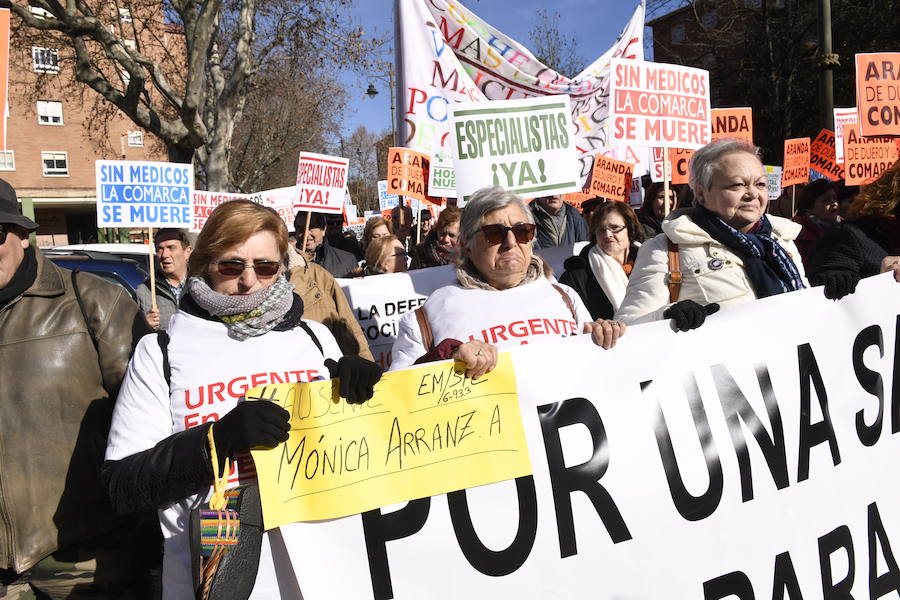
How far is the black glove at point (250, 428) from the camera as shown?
1.73m

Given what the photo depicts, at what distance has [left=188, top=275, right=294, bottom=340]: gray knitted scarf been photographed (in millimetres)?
2072

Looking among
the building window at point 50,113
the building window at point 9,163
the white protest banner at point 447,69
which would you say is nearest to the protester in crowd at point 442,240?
the white protest banner at point 447,69

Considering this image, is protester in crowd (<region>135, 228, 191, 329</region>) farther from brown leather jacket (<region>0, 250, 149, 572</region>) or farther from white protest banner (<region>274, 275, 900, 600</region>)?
white protest banner (<region>274, 275, 900, 600</region>)

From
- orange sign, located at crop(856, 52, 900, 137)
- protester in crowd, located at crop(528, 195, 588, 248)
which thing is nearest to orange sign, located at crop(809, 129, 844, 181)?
orange sign, located at crop(856, 52, 900, 137)

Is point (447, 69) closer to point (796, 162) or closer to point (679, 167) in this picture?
point (679, 167)

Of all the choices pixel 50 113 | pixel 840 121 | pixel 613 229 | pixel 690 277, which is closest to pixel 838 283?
pixel 690 277

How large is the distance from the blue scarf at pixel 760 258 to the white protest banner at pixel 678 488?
0.20m

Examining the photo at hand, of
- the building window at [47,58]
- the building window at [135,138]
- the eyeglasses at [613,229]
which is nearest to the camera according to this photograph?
the eyeglasses at [613,229]

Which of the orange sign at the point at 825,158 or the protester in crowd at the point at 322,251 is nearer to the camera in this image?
the protester in crowd at the point at 322,251

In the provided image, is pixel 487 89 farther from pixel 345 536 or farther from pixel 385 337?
pixel 345 536

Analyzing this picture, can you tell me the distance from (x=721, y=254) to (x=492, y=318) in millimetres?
1029

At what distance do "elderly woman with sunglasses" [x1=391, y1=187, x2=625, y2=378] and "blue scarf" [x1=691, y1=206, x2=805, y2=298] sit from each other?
0.68 m

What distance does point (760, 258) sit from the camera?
115 inches

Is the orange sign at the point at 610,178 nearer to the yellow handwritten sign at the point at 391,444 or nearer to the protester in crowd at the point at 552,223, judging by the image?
the protester in crowd at the point at 552,223
